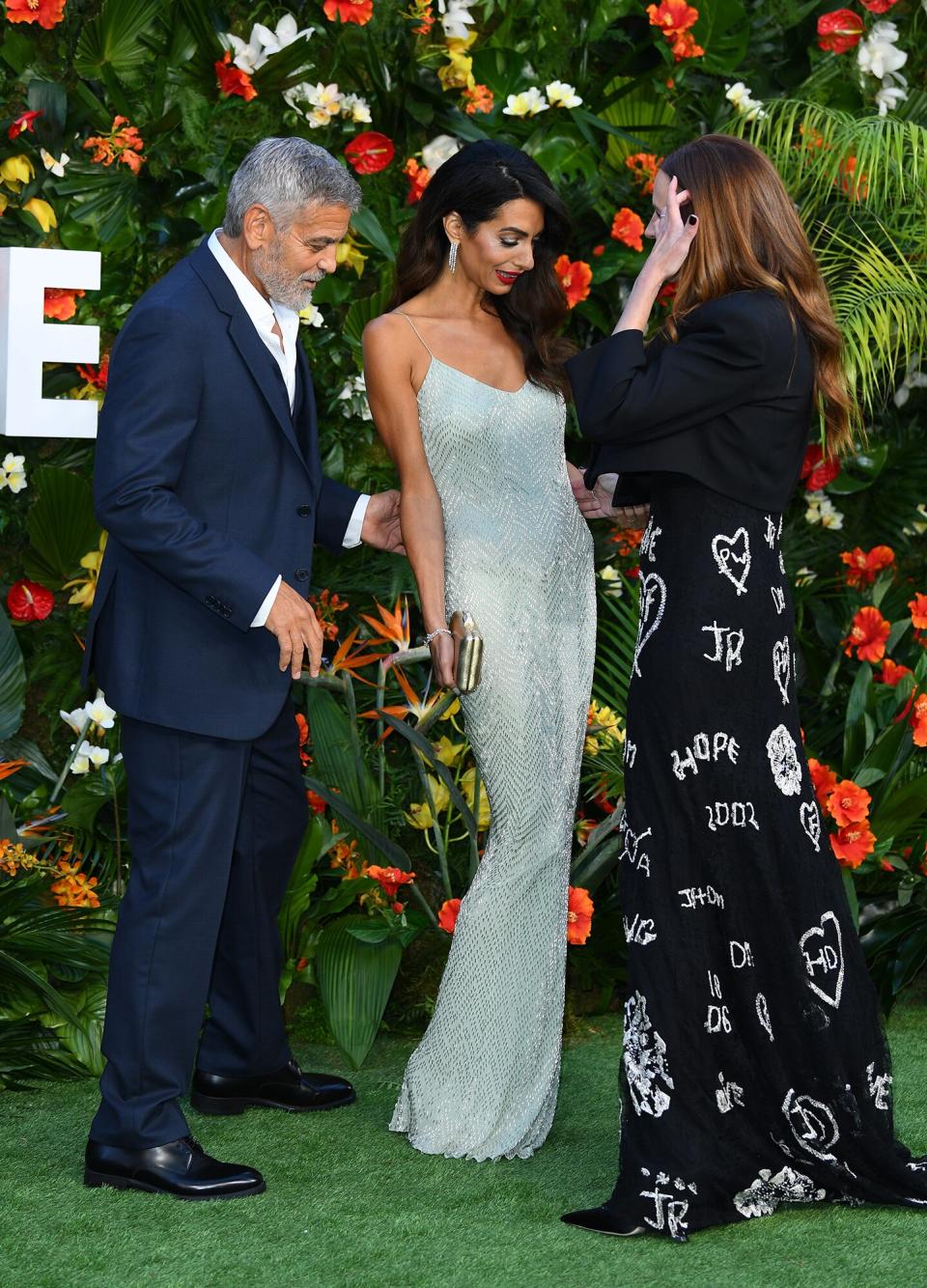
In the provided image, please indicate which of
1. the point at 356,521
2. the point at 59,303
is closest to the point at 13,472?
the point at 59,303

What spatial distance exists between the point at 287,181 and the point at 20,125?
51.1 inches

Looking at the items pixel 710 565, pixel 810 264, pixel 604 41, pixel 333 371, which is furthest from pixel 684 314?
pixel 604 41

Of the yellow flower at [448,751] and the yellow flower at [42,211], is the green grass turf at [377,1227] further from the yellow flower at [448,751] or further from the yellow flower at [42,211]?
the yellow flower at [42,211]

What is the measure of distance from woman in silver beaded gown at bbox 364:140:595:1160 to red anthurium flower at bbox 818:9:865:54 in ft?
6.28

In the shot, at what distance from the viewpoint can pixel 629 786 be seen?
313 cm

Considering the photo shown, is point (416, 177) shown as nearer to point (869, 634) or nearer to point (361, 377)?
point (361, 377)

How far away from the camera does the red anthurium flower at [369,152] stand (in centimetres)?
459

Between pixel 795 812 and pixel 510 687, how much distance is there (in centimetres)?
72

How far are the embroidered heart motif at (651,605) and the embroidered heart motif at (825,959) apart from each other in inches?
22.0

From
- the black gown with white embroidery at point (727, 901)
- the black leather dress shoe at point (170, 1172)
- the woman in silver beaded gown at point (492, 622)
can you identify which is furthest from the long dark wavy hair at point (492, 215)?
the black leather dress shoe at point (170, 1172)

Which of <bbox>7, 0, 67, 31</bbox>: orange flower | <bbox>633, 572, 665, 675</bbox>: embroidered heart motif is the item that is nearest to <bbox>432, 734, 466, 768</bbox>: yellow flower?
<bbox>633, 572, 665, 675</bbox>: embroidered heart motif

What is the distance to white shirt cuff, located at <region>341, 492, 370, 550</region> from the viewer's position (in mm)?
3787

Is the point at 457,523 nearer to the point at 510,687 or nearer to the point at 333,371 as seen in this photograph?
the point at 510,687

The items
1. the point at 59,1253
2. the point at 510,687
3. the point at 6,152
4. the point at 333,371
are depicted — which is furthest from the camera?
the point at 333,371
